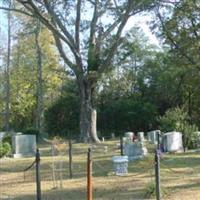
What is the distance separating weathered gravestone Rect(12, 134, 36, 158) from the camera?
2617 centimetres

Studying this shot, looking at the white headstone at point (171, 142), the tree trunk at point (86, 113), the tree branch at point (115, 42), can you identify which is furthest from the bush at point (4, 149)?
the tree branch at point (115, 42)

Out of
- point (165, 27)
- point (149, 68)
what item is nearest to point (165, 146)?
point (165, 27)

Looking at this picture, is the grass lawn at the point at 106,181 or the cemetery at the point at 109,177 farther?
the cemetery at the point at 109,177

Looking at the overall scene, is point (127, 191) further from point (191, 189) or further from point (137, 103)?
point (137, 103)

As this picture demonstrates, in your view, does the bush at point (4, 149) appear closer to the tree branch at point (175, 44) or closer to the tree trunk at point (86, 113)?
the tree trunk at point (86, 113)

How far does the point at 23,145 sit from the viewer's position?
26594 millimetres

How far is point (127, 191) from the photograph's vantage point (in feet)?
44.7

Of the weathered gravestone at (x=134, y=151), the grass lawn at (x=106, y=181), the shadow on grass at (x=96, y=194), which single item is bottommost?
the shadow on grass at (x=96, y=194)

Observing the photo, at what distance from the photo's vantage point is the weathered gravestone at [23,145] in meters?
26.2

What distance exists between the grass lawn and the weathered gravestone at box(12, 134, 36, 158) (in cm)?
430

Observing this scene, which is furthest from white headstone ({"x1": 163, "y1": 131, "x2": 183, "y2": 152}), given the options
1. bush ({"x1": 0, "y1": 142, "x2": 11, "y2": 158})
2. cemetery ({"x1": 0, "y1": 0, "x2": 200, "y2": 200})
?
bush ({"x1": 0, "y1": 142, "x2": 11, "y2": 158})

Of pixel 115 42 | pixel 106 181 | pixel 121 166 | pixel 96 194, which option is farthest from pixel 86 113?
pixel 96 194

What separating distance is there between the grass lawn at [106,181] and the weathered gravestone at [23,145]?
4.30 m

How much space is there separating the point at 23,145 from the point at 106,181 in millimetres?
11721
